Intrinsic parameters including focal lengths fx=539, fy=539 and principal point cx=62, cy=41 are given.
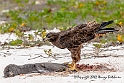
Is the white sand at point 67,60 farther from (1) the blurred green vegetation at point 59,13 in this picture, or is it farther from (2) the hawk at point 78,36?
(1) the blurred green vegetation at point 59,13

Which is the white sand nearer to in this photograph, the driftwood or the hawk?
the driftwood

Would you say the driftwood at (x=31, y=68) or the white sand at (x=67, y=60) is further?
the driftwood at (x=31, y=68)

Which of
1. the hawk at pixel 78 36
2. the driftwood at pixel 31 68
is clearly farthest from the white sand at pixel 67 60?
the hawk at pixel 78 36

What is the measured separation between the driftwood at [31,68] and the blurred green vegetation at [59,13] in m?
3.64

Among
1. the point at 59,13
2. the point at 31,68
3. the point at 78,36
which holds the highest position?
the point at 59,13

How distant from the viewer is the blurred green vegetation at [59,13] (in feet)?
43.2

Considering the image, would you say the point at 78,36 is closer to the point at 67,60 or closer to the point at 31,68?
the point at 31,68

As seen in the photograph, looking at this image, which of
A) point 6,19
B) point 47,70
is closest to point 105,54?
point 47,70

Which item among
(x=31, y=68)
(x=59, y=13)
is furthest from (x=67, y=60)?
(x=59, y=13)

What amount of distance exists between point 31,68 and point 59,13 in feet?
20.4

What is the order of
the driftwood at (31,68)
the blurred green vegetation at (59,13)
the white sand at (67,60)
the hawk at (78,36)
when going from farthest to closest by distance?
the blurred green vegetation at (59,13) < the driftwood at (31,68) < the hawk at (78,36) < the white sand at (67,60)

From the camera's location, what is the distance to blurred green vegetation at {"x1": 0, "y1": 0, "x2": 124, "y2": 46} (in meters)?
13.2

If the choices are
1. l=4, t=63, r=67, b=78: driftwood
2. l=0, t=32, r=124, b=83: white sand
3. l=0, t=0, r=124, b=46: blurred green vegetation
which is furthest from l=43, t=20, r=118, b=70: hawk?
l=0, t=0, r=124, b=46: blurred green vegetation

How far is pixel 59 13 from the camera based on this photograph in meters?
14.1
